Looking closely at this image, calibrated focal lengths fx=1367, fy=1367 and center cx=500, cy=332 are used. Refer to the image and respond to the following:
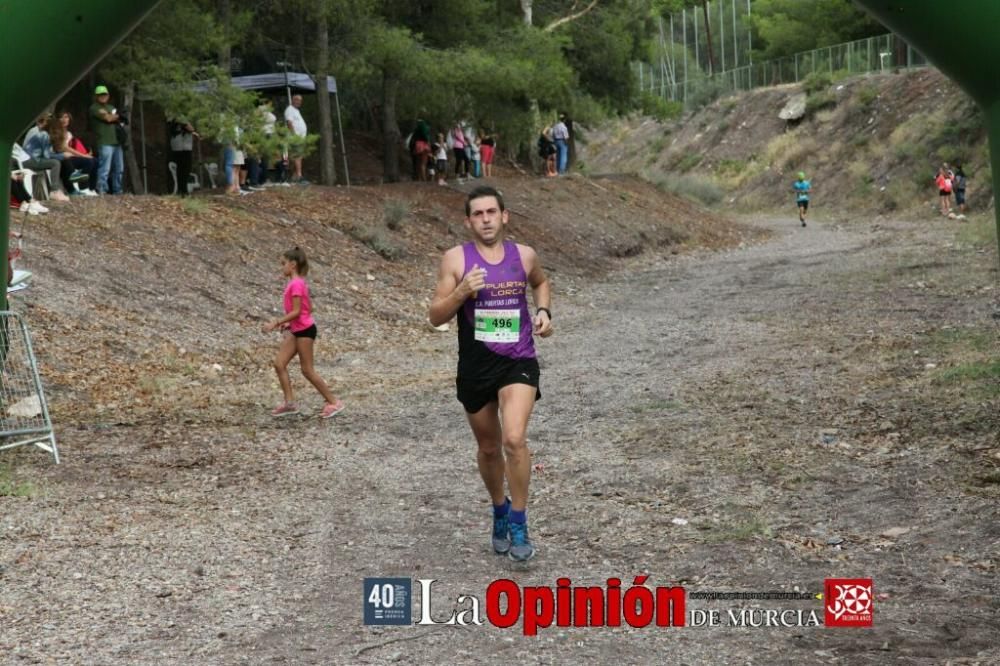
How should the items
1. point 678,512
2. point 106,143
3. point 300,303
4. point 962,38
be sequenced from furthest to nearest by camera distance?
point 106,143, point 300,303, point 678,512, point 962,38

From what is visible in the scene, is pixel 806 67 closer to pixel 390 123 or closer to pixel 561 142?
pixel 561 142

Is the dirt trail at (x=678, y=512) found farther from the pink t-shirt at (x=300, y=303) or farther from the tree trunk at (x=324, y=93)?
the tree trunk at (x=324, y=93)

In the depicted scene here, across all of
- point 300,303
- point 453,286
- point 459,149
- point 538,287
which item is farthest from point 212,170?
point 453,286

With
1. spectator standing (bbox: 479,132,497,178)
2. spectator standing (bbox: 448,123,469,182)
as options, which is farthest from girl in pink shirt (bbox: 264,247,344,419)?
spectator standing (bbox: 479,132,497,178)

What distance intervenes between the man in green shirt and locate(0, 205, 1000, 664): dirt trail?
5.70 m

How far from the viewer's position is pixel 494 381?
5.96 metres

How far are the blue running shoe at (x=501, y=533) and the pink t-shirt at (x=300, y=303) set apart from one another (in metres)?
4.28

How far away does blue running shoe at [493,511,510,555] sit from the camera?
6000 mm

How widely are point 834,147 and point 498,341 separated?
4843 cm

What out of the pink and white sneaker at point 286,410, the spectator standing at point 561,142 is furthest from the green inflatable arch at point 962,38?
the spectator standing at point 561,142

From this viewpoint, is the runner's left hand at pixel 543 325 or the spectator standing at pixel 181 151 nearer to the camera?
the runner's left hand at pixel 543 325

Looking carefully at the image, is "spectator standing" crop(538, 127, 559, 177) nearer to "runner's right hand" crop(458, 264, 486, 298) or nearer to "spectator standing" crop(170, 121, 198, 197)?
"spectator standing" crop(170, 121, 198, 197)

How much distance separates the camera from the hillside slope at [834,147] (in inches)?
1679

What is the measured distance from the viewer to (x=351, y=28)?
73.6 feet
